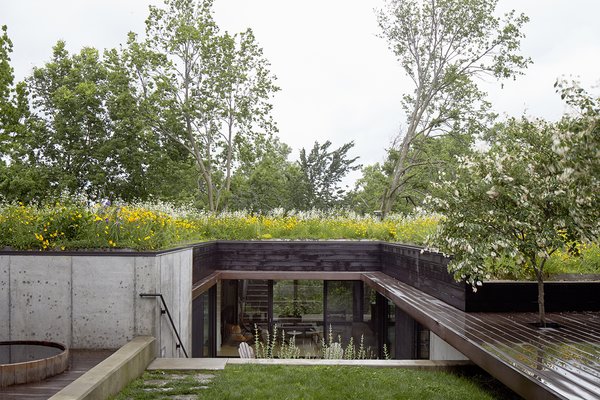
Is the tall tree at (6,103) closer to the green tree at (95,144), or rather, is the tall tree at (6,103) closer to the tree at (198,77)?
the green tree at (95,144)

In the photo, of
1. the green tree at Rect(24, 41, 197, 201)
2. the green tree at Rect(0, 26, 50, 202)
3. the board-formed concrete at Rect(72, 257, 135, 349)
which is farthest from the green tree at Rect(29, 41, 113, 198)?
the board-formed concrete at Rect(72, 257, 135, 349)

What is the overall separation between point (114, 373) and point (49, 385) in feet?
1.85

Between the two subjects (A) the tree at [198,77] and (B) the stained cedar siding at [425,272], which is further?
(A) the tree at [198,77]

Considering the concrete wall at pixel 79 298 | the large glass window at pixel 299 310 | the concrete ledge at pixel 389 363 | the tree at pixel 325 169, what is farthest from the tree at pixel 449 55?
the concrete wall at pixel 79 298

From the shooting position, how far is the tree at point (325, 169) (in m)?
30.4

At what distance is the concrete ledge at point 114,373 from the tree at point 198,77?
51.9 ft

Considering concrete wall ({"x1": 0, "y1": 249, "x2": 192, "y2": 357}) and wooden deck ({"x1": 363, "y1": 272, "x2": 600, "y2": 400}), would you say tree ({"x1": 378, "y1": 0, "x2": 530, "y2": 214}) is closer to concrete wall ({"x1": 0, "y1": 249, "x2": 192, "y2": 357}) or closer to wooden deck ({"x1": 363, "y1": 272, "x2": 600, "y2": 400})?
wooden deck ({"x1": 363, "y1": 272, "x2": 600, "y2": 400})

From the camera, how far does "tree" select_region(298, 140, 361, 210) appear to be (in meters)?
30.4

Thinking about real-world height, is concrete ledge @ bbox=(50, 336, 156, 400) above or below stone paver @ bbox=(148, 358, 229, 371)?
above

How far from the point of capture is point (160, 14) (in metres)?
21.5

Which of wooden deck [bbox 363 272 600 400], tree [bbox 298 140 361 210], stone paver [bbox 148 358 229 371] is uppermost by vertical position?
tree [bbox 298 140 361 210]

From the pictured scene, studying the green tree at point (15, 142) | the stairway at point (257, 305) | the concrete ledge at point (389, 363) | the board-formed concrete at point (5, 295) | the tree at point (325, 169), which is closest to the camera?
the concrete ledge at point (389, 363)

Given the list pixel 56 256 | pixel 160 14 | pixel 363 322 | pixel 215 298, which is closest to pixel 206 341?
pixel 215 298

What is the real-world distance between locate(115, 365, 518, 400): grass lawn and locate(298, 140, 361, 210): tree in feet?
80.5
